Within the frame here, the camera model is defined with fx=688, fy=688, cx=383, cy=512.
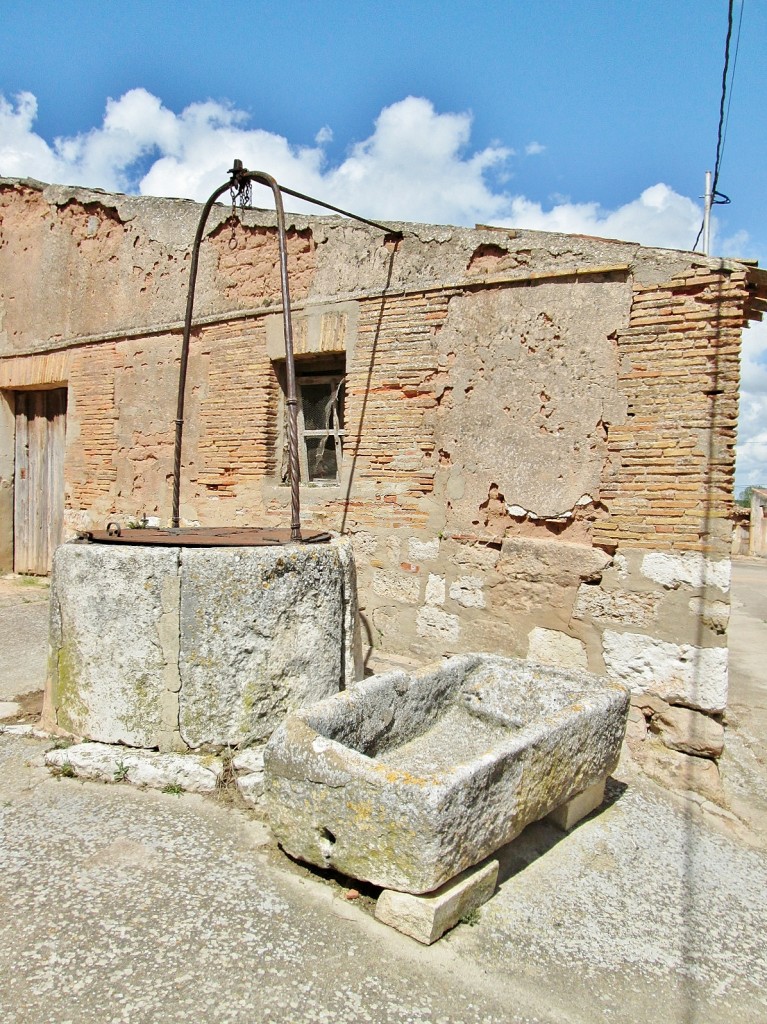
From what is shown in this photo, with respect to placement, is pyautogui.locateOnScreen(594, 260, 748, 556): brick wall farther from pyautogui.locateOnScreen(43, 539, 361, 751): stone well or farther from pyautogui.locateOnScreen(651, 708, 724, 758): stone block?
pyautogui.locateOnScreen(43, 539, 361, 751): stone well

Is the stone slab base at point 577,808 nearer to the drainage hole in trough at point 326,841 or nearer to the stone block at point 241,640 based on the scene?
the drainage hole in trough at point 326,841

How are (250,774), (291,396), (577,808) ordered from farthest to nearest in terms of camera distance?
(291,396) → (577,808) → (250,774)

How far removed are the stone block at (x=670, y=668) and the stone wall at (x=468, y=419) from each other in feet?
0.04

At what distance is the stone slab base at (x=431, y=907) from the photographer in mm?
2199

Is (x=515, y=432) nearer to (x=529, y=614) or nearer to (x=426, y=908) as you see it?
(x=529, y=614)

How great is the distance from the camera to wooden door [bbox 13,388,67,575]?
24.4 ft

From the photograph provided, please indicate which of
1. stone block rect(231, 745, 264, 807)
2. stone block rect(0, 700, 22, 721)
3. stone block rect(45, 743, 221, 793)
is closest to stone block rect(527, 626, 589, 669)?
stone block rect(231, 745, 264, 807)

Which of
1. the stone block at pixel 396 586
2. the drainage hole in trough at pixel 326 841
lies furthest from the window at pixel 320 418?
the drainage hole in trough at pixel 326 841

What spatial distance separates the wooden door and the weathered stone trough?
5.57 meters

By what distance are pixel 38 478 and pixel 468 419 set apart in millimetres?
5212

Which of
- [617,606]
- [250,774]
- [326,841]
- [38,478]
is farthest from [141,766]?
[38,478]

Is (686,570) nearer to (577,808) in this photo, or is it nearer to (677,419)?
(677,419)

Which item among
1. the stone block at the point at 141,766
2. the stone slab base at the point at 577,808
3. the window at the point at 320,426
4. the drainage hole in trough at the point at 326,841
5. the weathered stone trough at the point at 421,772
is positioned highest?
the window at the point at 320,426

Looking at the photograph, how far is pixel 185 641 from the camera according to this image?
3.06 m
